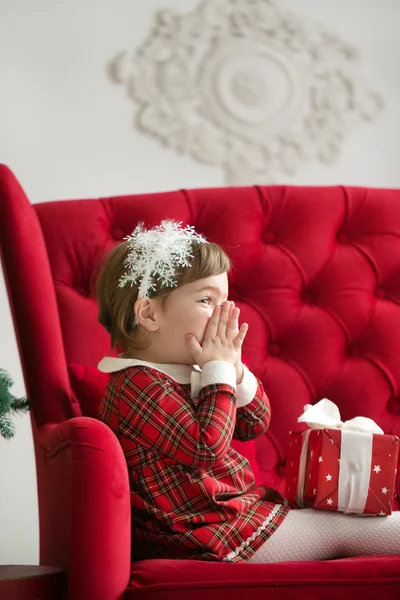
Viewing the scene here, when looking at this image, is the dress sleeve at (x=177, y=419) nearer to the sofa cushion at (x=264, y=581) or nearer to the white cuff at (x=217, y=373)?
the white cuff at (x=217, y=373)

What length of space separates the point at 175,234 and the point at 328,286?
1.44 feet

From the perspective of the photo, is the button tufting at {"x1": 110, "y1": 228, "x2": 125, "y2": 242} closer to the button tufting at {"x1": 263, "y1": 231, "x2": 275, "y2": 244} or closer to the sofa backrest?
the sofa backrest

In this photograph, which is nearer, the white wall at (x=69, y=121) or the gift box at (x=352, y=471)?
the gift box at (x=352, y=471)

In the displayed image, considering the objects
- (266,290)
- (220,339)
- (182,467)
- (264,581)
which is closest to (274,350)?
(266,290)

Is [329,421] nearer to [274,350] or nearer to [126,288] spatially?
[274,350]

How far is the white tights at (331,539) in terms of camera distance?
1311mm

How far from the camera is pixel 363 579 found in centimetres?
110

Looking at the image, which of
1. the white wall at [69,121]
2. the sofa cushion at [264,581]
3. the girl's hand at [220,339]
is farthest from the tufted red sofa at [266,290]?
the white wall at [69,121]

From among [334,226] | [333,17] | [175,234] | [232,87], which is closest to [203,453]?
[175,234]

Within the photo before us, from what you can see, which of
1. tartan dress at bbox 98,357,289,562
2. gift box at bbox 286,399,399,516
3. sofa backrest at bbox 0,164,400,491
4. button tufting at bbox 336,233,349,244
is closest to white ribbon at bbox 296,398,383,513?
gift box at bbox 286,399,399,516

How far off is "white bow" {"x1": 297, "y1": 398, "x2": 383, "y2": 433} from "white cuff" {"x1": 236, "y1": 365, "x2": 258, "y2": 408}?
0.10 meters

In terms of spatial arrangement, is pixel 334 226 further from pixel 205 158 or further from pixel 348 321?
pixel 205 158

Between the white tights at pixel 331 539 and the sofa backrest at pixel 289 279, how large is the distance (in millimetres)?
322

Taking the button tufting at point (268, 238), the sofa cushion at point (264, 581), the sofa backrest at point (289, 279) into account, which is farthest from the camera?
the button tufting at point (268, 238)
